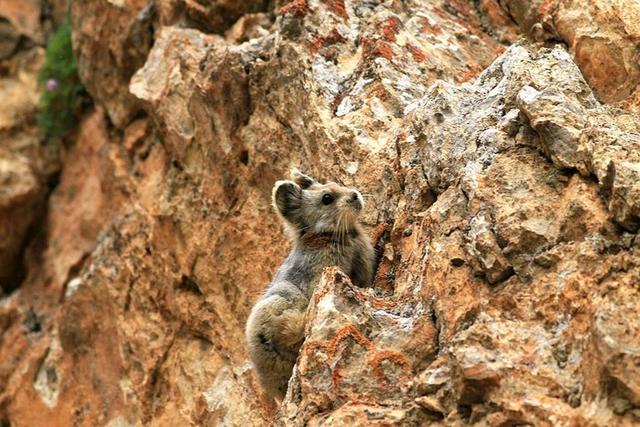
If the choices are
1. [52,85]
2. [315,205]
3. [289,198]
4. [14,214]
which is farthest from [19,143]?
[315,205]

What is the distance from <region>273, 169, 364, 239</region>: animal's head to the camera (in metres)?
9.23

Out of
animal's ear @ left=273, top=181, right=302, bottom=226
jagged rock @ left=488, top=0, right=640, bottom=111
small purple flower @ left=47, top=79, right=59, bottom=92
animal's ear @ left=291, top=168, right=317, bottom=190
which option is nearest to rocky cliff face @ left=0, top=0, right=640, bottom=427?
jagged rock @ left=488, top=0, right=640, bottom=111

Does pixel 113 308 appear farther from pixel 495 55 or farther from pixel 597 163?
pixel 597 163

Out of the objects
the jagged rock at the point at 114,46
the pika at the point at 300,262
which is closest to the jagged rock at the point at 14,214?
the jagged rock at the point at 114,46

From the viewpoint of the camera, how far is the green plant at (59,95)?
16906 millimetres

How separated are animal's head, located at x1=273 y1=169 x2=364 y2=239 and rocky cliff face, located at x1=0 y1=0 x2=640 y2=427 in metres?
0.34

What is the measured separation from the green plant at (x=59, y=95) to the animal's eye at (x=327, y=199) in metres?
8.41

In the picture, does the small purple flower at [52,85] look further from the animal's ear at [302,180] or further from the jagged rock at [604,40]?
the jagged rock at [604,40]

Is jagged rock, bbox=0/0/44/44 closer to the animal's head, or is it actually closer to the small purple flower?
the small purple flower

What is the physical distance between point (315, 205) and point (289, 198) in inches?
11.4

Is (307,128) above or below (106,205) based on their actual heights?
above

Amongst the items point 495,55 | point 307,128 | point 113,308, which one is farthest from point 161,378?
point 495,55

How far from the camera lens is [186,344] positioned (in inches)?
455

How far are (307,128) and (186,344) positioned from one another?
294 cm
